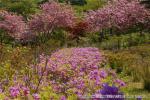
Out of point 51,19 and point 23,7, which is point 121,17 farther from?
point 23,7

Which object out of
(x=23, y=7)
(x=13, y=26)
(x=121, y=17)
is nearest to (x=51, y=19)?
(x=13, y=26)

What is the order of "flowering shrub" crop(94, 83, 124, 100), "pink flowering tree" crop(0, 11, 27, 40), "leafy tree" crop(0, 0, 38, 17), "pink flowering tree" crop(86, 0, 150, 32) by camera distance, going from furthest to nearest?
"leafy tree" crop(0, 0, 38, 17) < "pink flowering tree" crop(0, 11, 27, 40) < "pink flowering tree" crop(86, 0, 150, 32) < "flowering shrub" crop(94, 83, 124, 100)

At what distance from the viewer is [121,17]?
45.3m

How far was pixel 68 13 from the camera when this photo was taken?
2015 inches

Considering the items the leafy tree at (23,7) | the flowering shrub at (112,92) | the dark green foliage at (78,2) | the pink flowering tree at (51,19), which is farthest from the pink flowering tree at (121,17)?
the flowering shrub at (112,92)

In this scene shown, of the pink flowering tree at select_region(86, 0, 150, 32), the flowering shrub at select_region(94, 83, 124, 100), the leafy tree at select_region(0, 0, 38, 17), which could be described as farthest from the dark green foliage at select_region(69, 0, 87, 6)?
the flowering shrub at select_region(94, 83, 124, 100)

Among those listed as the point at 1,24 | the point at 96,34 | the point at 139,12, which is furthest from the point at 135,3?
the point at 1,24

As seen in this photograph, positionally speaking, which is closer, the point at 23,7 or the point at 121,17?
the point at 121,17

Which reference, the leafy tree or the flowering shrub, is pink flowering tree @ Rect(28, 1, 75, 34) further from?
the flowering shrub

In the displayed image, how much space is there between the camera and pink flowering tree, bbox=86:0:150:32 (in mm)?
44875

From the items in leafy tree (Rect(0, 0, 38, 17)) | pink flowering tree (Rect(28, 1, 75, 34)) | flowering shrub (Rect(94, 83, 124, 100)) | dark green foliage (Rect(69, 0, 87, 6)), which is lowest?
dark green foliage (Rect(69, 0, 87, 6))

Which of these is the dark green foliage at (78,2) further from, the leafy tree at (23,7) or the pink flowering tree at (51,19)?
the pink flowering tree at (51,19)

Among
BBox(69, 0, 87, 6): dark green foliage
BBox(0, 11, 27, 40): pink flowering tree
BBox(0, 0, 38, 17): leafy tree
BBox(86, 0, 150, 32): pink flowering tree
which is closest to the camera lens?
BBox(86, 0, 150, 32): pink flowering tree

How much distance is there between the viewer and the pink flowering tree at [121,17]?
44.9 m
